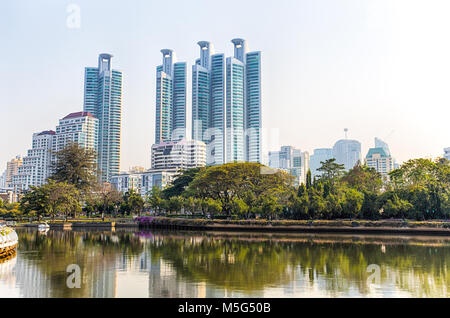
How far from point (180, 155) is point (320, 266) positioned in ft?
363

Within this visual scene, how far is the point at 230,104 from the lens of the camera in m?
122

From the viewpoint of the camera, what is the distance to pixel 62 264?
18.7 m

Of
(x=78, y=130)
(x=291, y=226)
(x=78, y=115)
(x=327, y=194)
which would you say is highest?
(x=78, y=115)

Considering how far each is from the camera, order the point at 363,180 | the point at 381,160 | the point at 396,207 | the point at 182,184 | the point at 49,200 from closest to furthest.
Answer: the point at 396,207
the point at 49,200
the point at 363,180
the point at 182,184
the point at 381,160

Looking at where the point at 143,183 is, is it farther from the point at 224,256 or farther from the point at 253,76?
the point at 224,256

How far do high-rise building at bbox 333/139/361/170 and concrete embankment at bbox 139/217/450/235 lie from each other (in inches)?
3464

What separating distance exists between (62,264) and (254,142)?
110 meters

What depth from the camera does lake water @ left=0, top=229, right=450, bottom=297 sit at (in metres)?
12.9

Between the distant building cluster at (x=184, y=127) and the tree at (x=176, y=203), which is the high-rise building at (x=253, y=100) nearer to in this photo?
the distant building cluster at (x=184, y=127)

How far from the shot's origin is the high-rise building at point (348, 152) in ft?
416

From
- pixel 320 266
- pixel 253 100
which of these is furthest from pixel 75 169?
pixel 253 100

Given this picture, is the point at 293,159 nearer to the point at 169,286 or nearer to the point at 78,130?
the point at 78,130

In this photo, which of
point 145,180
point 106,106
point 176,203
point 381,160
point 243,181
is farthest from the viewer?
point 381,160
